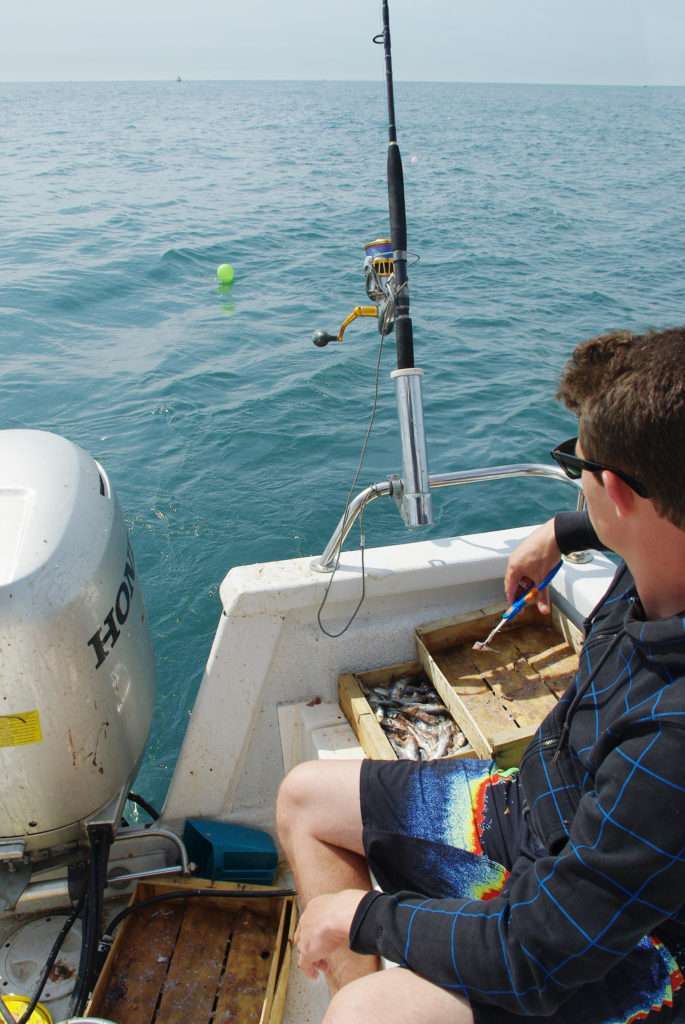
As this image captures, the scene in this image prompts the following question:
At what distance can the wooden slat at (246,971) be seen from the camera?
85.1 inches

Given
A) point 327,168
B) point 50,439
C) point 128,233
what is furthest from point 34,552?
point 327,168

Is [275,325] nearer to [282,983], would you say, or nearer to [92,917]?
[92,917]

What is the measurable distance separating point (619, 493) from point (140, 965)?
1.88 meters

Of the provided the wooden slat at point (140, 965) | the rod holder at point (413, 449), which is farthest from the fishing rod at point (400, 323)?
the wooden slat at point (140, 965)

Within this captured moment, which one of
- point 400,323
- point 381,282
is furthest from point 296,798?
point 381,282

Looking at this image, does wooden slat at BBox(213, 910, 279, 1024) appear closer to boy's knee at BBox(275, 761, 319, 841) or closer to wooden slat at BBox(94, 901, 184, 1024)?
wooden slat at BBox(94, 901, 184, 1024)

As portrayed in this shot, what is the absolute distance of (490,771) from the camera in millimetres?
1880

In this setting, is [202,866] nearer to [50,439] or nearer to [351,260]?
[50,439]

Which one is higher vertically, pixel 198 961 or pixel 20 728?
pixel 20 728

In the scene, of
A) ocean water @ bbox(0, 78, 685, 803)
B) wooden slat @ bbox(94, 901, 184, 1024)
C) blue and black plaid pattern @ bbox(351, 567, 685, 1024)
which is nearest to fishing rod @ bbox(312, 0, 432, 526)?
blue and black plaid pattern @ bbox(351, 567, 685, 1024)

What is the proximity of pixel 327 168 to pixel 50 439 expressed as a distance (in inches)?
928

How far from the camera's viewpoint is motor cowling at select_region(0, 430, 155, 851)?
6.59 ft

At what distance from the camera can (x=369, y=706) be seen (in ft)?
8.06

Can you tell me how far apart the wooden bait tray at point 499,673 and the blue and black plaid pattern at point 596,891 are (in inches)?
27.2
